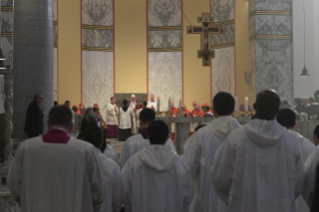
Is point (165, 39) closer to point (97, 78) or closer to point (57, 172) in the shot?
point (97, 78)

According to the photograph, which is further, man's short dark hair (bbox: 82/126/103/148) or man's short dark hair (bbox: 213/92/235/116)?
man's short dark hair (bbox: 213/92/235/116)

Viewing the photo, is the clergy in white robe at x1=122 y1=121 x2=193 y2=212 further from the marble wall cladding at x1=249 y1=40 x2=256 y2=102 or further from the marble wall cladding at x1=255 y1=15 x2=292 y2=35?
the marble wall cladding at x1=255 y1=15 x2=292 y2=35

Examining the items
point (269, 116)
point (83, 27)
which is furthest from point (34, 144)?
point (83, 27)

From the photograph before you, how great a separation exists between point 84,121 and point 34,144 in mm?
909

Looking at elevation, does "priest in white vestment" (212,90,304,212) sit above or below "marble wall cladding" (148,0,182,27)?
below

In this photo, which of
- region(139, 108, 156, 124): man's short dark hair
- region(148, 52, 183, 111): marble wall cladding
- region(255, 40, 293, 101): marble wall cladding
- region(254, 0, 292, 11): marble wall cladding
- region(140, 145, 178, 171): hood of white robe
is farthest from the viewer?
region(148, 52, 183, 111): marble wall cladding

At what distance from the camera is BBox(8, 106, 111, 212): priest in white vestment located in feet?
11.3

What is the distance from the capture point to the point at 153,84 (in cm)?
1836

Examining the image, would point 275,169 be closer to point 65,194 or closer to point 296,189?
point 296,189

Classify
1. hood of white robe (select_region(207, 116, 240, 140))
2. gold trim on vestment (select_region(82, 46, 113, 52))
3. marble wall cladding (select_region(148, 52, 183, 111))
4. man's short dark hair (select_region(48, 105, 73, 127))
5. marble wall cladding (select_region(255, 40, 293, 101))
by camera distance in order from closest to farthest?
man's short dark hair (select_region(48, 105, 73, 127)) → hood of white robe (select_region(207, 116, 240, 140)) → marble wall cladding (select_region(255, 40, 293, 101)) → gold trim on vestment (select_region(82, 46, 113, 52)) → marble wall cladding (select_region(148, 52, 183, 111))

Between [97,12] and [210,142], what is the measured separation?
→ 47.7ft

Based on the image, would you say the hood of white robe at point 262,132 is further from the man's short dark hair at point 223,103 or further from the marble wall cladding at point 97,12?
the marble wall cladding at point 97,12

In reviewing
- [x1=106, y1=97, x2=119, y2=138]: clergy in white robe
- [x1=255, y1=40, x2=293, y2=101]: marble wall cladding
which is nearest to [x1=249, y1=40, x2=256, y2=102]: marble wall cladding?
[x1=255, y1=40, x2=293, y2=101]: marble wall cladding

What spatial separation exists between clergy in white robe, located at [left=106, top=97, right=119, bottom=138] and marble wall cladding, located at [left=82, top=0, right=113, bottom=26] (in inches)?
133
